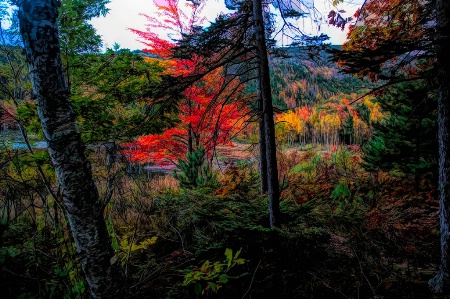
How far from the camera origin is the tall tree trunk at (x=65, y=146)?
4.82 ft

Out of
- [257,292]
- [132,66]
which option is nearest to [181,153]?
[132,66]

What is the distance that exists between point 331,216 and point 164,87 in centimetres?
324

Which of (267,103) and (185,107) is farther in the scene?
(185,107)

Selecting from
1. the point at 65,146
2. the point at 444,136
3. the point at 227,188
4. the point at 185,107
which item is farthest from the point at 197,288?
the point at 185,107

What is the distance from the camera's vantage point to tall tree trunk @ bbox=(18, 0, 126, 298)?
1.47 metres

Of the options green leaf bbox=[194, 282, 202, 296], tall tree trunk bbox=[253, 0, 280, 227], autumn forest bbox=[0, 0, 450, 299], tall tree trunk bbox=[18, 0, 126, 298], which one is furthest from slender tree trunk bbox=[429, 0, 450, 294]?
tall tree trunk bbox=[18, 0, 126, 298]

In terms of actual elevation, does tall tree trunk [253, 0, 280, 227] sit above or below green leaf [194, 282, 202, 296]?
above

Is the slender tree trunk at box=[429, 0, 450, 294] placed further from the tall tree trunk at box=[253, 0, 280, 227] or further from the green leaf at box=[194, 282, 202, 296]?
the green leaf at box=[194, 282, 202, 296]

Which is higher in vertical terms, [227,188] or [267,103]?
[267,103]

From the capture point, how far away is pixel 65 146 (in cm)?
156

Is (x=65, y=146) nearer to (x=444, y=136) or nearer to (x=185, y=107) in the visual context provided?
(x=444, y=136)

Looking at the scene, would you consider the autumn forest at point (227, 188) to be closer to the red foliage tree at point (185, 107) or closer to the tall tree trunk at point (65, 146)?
the tall tree trunk at point (65, 146)

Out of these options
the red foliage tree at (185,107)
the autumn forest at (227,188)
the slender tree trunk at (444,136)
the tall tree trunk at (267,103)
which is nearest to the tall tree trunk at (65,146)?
the autumn forest at (227,188)

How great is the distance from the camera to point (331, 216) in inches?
146
